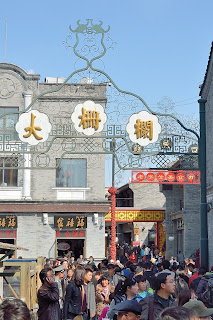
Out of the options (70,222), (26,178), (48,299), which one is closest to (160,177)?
(70,222)

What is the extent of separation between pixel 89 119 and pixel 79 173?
1392 cm

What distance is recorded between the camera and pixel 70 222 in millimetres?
30203

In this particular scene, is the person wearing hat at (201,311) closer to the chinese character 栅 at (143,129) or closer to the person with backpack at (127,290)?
the person with backpack at (127,290)

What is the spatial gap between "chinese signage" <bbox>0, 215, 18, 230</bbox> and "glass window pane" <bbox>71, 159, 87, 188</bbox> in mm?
3493

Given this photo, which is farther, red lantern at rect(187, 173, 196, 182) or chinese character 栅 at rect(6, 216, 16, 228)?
chinese character 栅 at rect(6, 216, 16, 228)

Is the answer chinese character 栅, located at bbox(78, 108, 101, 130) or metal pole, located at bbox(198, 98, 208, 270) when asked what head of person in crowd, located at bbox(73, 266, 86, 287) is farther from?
chinese character 栅, located at bbox(78, 108, 101, 130)

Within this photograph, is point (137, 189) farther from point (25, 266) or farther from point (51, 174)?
point (25, 266)

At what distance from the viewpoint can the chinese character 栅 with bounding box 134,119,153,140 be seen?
16922 millimetres

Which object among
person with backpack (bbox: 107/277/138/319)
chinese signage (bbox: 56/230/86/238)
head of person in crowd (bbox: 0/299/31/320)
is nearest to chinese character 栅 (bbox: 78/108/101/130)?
person with backpack (bbox: 107/277/138/319)

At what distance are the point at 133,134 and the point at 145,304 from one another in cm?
1024

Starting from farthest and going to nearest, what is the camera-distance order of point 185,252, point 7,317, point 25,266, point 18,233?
point 185,252, point 18,233, point 25,266, point 7,317

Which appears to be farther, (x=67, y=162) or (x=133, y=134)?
(x=67, y=162)

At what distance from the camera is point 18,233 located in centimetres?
2980

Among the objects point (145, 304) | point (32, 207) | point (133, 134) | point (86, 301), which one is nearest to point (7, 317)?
point (145, 304)
